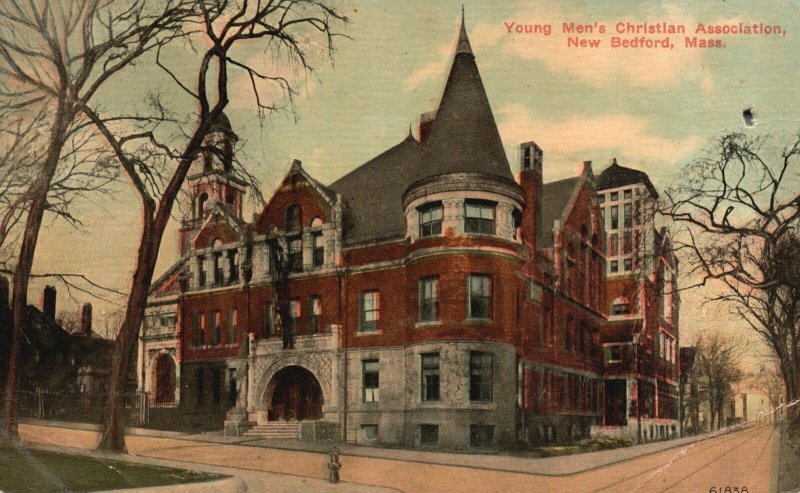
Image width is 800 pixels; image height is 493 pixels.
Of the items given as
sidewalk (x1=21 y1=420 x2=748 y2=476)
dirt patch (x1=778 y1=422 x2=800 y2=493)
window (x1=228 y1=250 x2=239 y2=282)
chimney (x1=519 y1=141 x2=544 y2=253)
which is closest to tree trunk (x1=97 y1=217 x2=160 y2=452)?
sidewalk (x1=21 y1=420 x2=748 y2=476)

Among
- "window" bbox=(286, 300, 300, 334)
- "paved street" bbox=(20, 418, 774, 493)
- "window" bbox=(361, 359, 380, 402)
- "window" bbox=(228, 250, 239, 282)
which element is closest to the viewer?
"paved street" bbox=(20, 418, 774, 493)

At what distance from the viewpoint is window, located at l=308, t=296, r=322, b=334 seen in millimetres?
7086

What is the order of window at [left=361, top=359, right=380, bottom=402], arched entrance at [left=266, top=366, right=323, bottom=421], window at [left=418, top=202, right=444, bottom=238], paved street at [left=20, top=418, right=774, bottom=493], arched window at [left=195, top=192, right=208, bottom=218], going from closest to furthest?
1. paved street at [left=20, top=418, right=774, bottom=493]
2. window at [left=418, top=202, right=444, bottom=238]
3. window at [left=361, top=359, right=380, bottom=402]
4. arched entrance at [left=266, top=366, right=323, bottom=421]
5. arched window at [left=195, top=192, right=208, bottom=218]

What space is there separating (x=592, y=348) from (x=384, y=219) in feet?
7.67

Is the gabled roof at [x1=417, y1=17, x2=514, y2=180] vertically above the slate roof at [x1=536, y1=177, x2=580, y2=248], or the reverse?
the gabled roof at [x1=417, y1=17, x2=514, y2=180]

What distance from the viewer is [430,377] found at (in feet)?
21.9

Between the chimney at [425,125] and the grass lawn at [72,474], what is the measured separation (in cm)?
356

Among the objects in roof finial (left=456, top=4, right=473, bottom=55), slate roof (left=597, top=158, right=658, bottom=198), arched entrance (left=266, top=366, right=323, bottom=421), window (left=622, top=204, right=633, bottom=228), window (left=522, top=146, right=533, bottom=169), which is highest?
roof finial (left=456, top=4, right=473, bottom=55)

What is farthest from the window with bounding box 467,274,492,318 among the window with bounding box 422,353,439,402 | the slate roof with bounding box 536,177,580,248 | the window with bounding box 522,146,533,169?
the window with bounding box 522,146,533,169

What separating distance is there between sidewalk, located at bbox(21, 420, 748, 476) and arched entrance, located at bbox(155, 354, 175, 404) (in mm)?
326

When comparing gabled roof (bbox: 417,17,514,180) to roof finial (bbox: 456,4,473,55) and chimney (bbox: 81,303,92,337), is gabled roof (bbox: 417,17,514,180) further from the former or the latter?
chimney (bbox: 81,303,92,337)

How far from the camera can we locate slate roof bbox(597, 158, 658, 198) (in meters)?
7.05

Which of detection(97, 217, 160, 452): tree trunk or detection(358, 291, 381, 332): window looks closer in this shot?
detection(358, 291, 381, 332): window

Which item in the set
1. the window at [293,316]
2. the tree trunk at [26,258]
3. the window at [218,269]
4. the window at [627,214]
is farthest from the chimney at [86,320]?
the window at [627,214]
